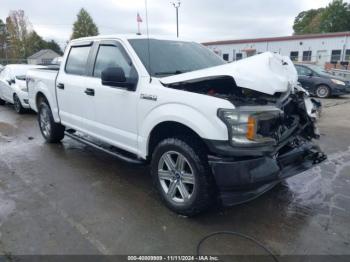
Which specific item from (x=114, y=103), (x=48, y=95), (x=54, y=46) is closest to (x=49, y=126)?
(x=48, y=95)

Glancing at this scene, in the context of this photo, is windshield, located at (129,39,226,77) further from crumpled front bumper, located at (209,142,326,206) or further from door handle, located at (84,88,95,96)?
crumpled front bumper, located at (209,142,326,206)

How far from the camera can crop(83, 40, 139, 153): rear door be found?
12.2 ft

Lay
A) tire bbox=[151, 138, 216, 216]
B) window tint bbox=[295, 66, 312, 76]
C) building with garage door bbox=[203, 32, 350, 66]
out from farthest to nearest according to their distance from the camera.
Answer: building with garage door bbox=[203, 32, 350, 66] → window tint bbox=[295, 66, 312, 76] → tire bbox=[151, 138, 216, 216]

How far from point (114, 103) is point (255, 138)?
193 cm

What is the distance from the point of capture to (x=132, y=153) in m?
3.99

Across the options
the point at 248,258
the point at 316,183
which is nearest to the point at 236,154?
the point at 248,258

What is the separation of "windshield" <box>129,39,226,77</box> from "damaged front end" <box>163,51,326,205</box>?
1.65 feet

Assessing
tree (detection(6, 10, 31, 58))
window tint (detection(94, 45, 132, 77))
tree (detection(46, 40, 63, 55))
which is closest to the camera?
window tint (detection(94, 45, 132, 77))

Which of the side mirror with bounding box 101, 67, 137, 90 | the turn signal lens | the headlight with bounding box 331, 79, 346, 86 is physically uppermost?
the side mirror with bounding box 101, 67, 137, 90

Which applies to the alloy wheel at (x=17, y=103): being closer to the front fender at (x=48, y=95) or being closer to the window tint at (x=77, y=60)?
the front fender at (x=48, y=95)

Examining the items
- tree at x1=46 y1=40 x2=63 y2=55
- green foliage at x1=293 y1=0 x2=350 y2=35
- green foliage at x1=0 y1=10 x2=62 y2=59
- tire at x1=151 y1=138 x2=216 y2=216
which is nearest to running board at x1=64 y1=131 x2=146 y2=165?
tire at x1=151 y1=138 x2=216 y2=216

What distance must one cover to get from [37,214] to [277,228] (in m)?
2.61

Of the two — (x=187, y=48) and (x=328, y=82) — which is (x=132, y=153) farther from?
(x=328, y=82)

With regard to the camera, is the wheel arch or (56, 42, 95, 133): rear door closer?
the wheel arch
